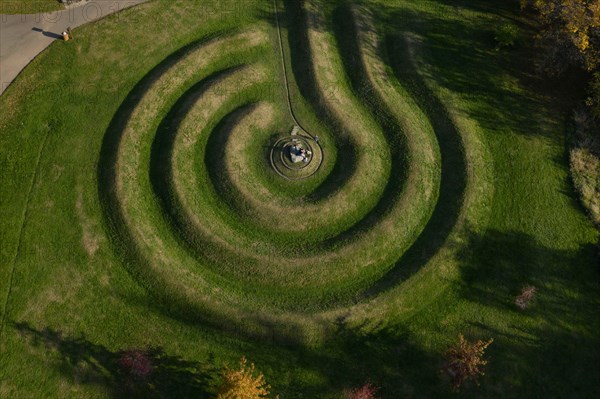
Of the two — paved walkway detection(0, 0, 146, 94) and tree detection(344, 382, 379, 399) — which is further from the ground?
paved walkway detection(0, 0, 146, 94)

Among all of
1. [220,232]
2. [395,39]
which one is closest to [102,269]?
[220,232]

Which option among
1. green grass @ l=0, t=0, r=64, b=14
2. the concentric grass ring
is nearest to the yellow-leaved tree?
the concentric grass ring

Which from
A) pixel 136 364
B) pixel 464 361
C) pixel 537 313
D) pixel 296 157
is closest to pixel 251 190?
pixel 296 157

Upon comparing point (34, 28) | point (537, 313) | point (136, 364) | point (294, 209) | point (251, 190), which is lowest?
point (136, 364)

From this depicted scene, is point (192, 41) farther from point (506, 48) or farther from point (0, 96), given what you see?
point (506, 48)

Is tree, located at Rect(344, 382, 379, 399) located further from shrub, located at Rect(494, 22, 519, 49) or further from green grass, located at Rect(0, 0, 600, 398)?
shrub, located at Rect(494, 22, 519, 49)

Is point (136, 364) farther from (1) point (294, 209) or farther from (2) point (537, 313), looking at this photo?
(2) point (537, 313)
